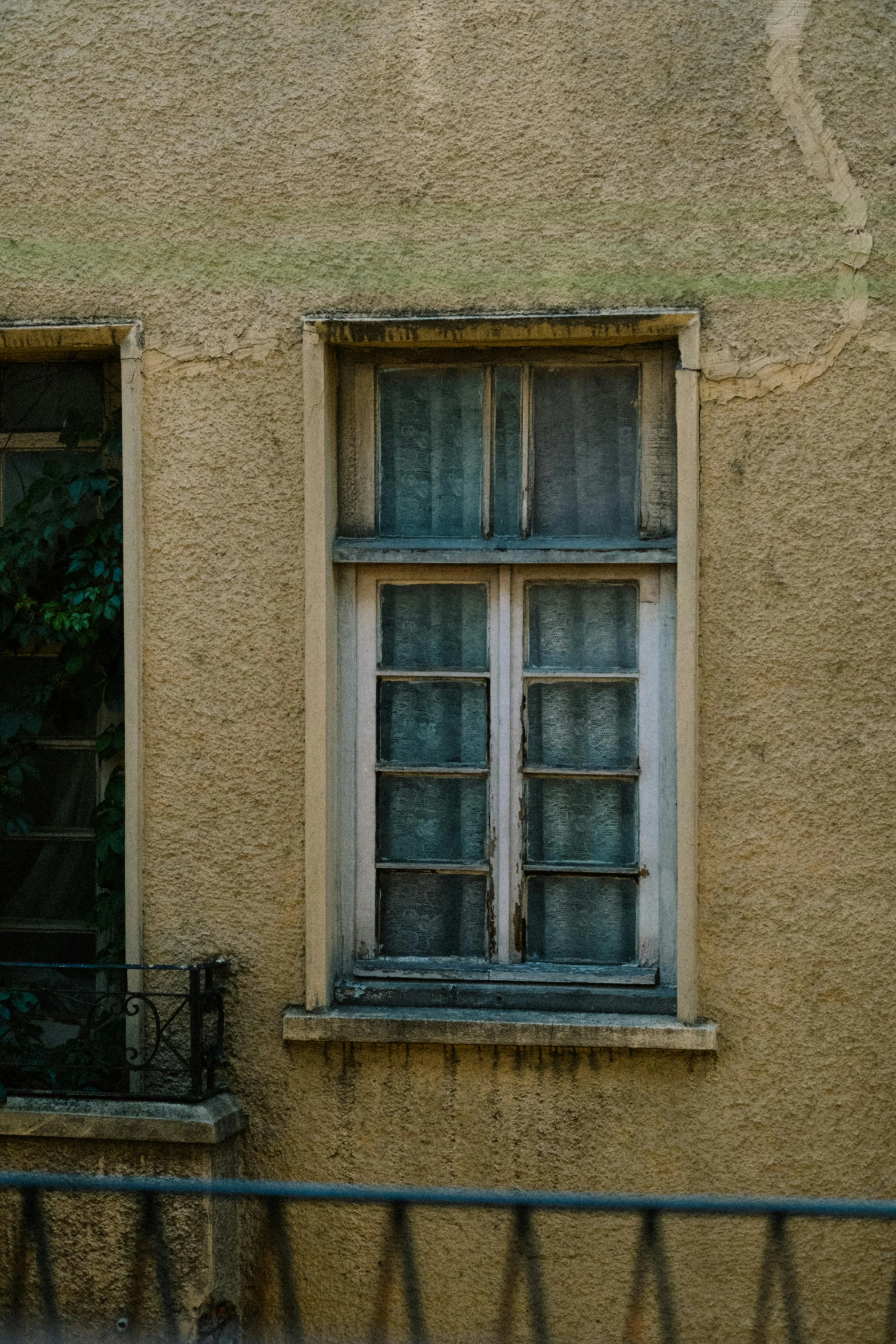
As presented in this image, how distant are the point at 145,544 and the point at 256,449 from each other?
49 centimetres

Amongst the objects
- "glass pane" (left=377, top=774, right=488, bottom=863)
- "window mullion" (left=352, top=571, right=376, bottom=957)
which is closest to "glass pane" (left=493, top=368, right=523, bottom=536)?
"window mullion" (left=352, top=571, right=376, bottom=957)

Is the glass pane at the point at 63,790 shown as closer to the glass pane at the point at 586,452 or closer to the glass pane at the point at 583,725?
the glass pane at the point at 583,725

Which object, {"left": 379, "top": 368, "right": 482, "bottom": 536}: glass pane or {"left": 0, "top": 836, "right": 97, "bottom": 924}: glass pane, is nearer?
{"left": 379, "top": 368, "right": 482, "bottom": 536}: glass pane

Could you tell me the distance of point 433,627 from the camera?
476cm

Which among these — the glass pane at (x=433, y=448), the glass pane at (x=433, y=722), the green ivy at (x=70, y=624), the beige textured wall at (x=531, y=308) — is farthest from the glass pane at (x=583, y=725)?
the green ivy at (x=70, y=624)

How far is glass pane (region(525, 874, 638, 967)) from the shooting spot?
15.2 ft

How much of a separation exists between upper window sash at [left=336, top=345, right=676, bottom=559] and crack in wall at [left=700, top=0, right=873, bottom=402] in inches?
11.9

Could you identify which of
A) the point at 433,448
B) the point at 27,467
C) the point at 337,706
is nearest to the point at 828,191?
the point at 433,448

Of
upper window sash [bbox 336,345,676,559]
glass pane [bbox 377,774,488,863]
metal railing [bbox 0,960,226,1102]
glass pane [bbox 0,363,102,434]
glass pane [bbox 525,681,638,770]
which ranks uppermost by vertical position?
glass pane [bbox 0,363,102,434]

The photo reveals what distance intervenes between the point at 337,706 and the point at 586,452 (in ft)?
3.89

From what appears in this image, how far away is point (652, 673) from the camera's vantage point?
4.62m

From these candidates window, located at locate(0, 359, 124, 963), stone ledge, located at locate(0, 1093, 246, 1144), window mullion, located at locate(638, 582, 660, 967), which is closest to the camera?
stone ledge, located at locate(0, 1093, 246, 1144)

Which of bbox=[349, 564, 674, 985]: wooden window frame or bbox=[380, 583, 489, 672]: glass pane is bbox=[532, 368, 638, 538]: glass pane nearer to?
bbox=[349, 564, 674, 985]: wooden window frame

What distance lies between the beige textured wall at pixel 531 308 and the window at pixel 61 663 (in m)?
0.29
